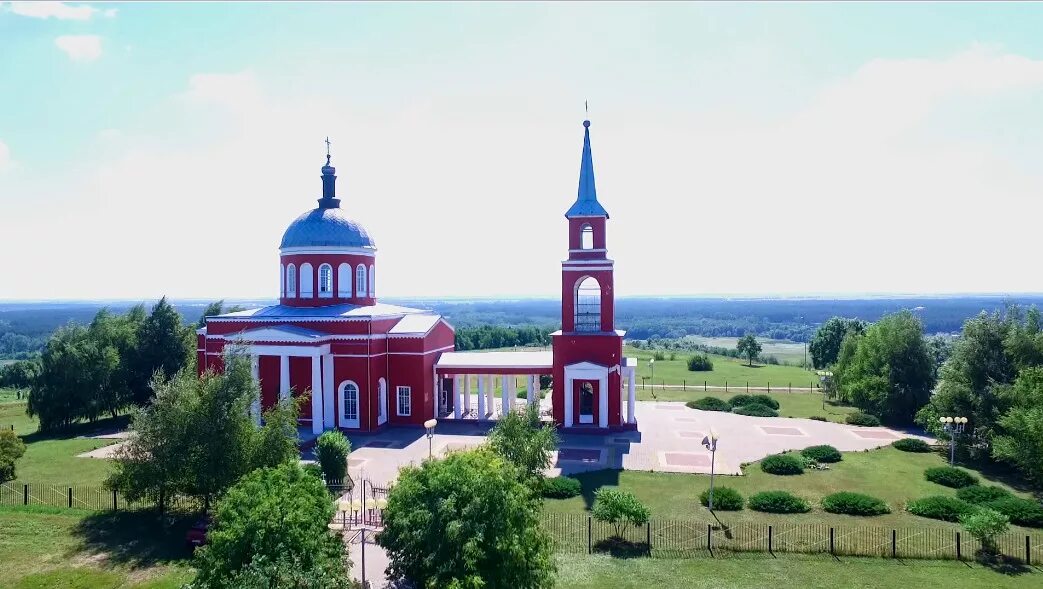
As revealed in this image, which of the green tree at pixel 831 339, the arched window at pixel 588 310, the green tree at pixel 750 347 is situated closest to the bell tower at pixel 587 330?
the arched window at pixel 588 310

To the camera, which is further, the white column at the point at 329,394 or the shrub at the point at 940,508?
the white column at the point at 329,394

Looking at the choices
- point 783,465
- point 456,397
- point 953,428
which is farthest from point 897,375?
point 456,397

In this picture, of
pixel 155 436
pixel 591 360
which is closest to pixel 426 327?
pixel 591 360

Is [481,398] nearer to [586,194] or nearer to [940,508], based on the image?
[586,194]

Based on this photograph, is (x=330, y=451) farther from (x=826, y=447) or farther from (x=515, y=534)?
(x=826, y=447)

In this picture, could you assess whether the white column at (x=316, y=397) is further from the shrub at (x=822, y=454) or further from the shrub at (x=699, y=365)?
the shrub at (x=699, y=365)

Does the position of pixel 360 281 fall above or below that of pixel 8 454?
above

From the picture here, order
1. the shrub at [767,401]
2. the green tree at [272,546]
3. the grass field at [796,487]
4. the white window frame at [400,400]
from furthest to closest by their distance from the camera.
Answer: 1. the shrub at [767,401]
2. the white window frame at [400,400]
3. the grass field at [796,487]
4. the green tree at [272,546]
